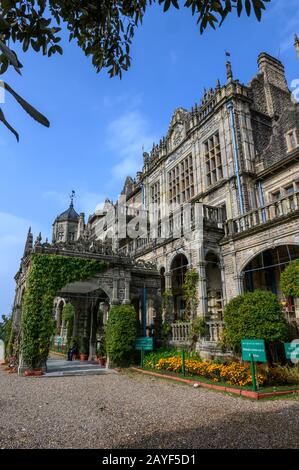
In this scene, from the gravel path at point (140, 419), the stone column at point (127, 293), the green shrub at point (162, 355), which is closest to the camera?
the gravel path at point (140, 419)

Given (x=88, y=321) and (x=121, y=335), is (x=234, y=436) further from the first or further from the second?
(x=88, y=321)

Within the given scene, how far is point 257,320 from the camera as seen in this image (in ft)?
36.0

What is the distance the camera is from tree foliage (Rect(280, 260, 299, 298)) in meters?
11.0

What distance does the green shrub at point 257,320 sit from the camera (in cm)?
1075

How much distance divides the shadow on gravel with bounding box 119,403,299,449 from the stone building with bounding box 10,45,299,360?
7.99 metres

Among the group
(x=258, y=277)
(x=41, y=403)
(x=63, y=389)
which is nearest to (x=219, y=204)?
(x=258, y=277)

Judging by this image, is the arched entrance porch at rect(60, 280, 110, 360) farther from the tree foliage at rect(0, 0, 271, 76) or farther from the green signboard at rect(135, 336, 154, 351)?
the tree foliage at rect(0, 0, 271, 76)

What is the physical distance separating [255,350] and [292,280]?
3263 millimetres

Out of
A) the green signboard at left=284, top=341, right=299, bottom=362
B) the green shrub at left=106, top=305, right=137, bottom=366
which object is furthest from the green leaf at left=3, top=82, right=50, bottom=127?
the green shrub at left=106, top=305, right=137, bottom=366

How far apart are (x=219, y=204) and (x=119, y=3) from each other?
16.5 meters

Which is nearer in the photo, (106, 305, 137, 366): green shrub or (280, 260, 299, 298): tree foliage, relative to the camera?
(280, 260, 299, 298): tree foliage

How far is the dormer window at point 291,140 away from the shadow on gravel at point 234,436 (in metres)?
15.1

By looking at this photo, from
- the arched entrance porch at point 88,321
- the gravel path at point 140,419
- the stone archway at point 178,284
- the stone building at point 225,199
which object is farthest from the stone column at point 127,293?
the gravel path at point 140,419

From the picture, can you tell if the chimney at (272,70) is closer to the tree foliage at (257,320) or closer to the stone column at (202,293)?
the stone column at (202,293)
